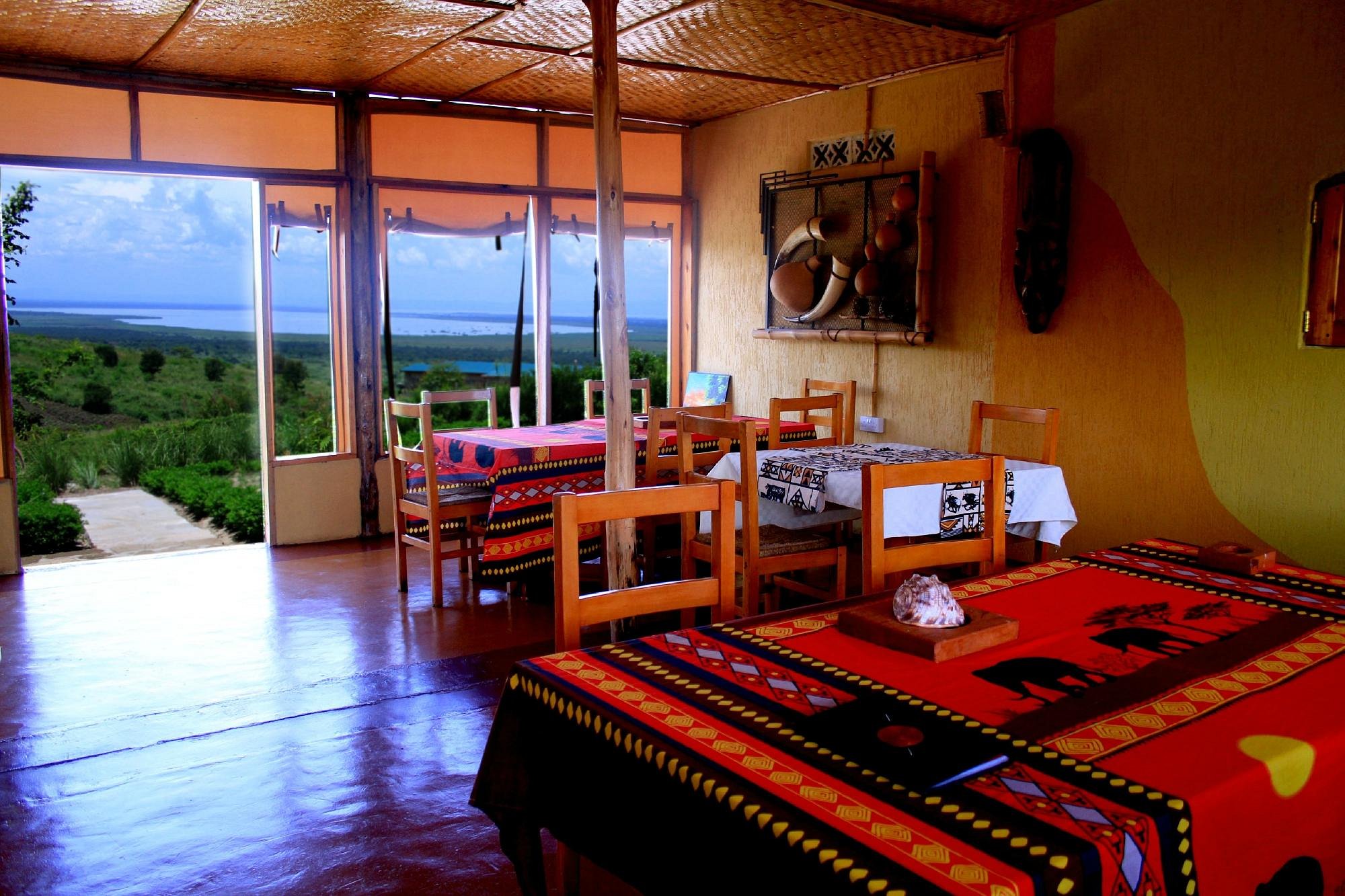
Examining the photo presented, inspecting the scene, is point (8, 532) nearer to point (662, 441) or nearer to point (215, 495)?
point (662, 441)

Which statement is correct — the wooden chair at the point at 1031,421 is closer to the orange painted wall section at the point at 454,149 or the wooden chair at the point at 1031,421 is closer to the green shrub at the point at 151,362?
the orange painted wall section at the point at 454,149

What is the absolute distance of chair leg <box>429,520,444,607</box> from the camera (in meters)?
4.56

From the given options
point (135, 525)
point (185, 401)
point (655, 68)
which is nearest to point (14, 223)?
point (135, 525)

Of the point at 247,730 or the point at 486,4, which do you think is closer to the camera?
the point at 247,730

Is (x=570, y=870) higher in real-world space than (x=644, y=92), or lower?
lower

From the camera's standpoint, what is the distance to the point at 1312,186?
12.1 feet

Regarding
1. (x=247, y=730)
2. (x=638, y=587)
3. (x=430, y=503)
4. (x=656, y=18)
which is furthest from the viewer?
(x=430, y=503)

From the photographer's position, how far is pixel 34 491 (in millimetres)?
8820

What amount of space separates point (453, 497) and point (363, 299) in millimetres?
1963

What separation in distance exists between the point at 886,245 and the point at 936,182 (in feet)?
1.32

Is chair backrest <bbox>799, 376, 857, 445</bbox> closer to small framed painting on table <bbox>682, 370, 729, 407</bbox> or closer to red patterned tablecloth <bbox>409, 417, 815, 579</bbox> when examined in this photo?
red patterned tablecloth <bbox>409, 417, 815, 579</bbox>

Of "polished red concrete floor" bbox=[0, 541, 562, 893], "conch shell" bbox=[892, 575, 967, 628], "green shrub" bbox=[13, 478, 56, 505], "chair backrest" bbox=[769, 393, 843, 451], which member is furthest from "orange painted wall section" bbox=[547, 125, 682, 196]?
"green shrub" bbox=[13, 478, 56, 505]

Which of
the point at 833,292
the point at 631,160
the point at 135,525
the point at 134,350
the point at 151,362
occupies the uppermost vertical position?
the point at 631,160

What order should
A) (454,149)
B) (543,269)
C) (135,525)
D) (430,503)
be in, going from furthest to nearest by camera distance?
(135,525)
(543,269)
(454,149)
(430,503)
